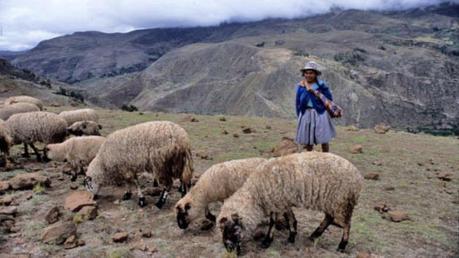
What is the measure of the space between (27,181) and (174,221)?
4396mm

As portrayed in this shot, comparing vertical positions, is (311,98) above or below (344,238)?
above

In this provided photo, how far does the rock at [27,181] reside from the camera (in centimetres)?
1091

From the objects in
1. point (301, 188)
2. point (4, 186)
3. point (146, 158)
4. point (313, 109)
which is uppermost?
point (313, 109)

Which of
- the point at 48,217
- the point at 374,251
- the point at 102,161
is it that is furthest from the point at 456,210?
the point at 48,217

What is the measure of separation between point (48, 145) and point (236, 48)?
17593 cm

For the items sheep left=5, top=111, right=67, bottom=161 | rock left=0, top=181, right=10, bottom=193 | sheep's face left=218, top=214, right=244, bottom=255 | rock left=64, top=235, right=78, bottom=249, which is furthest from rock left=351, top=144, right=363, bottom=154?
rock left=0, top=181, right=10, bottom=193

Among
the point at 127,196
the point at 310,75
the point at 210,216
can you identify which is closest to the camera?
the point at 210,216

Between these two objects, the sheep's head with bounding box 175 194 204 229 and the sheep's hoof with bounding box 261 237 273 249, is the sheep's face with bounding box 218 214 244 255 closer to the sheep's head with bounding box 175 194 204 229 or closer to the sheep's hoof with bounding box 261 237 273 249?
the sheep's hoof with bounding box 261 237 273 249

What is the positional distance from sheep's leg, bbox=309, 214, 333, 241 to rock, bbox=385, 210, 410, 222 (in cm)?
222

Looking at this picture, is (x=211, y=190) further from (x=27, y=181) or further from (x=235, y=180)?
(x=27, y=181)

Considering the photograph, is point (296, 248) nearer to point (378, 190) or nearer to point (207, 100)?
point (378, 190)

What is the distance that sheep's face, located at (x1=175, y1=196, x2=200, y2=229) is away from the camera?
8.91 m

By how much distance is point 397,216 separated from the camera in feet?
32.1

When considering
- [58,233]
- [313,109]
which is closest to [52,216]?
[58,233]
